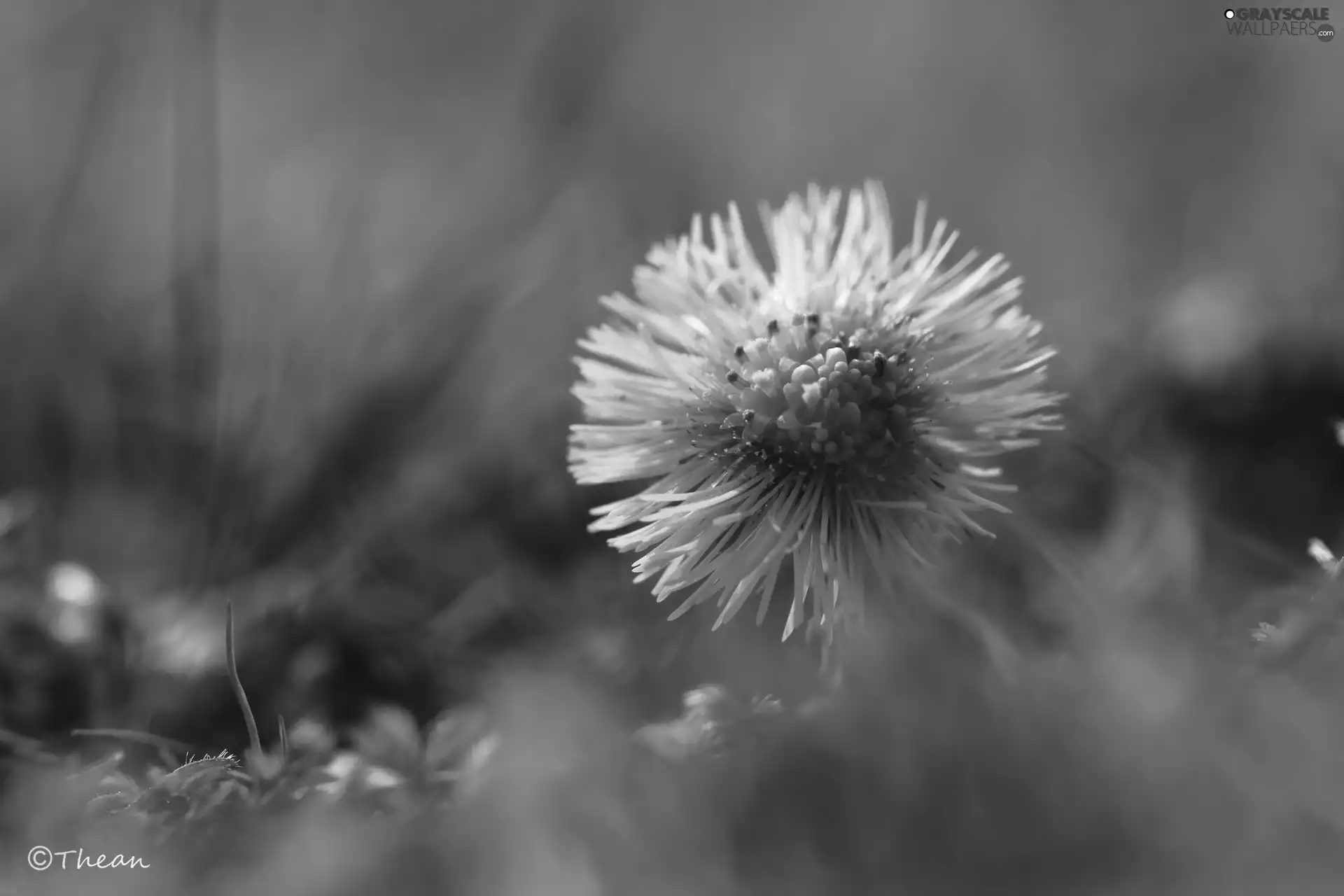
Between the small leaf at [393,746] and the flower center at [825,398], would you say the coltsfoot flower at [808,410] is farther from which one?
the small leaf at [393,746]

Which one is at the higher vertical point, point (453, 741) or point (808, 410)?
point (808, 410)

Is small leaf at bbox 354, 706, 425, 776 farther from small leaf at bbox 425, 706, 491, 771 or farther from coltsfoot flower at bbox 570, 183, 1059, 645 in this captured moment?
coltsfoot flower at bbox 570, 183, 1059, 645

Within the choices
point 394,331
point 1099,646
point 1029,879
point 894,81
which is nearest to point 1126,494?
point 1099,646

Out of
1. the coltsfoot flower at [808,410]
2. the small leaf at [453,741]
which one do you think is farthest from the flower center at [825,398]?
the small leaf at [453,741]

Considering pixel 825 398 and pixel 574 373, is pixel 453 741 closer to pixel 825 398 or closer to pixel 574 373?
pixel 825 398

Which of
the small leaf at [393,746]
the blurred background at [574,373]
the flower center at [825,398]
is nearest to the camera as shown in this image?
the blurred background at [574,373]

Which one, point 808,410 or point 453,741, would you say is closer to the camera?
point 453,741

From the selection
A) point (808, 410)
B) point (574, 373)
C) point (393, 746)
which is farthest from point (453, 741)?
point (574, 373)
